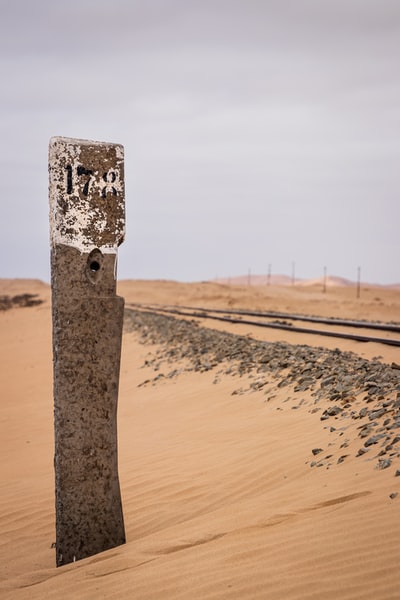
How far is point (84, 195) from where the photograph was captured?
4.99 metres

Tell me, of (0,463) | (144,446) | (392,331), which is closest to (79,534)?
(144,446)

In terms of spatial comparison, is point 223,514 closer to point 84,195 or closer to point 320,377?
point 84,195

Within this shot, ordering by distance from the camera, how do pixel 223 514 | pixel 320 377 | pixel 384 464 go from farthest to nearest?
pixel 320 377 → pixel 384 464 → pixel 223 514

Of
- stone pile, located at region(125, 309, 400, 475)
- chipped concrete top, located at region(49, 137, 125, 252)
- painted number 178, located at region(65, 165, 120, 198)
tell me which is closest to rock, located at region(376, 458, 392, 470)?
stone pile, located at region(125, 309, 400, 475)

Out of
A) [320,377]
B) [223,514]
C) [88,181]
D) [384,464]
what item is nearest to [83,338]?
[88,181]

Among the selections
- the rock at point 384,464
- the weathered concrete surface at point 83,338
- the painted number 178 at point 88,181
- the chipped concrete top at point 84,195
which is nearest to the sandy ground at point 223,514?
the rock at point 384,464

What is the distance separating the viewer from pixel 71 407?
4953 millimetres

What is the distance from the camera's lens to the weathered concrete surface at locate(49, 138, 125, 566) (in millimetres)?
4945

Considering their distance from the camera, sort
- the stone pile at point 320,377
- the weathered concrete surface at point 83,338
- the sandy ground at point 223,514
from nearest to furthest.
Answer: the sandy ground at point 223,514
the weathered concrete surface at point 83,338
the stone pile at point 320,377

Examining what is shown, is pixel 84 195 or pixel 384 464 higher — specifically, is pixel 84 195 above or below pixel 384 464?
above

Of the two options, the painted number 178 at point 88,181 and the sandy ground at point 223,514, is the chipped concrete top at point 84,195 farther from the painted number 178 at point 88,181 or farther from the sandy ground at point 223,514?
the sandy ground at point 223,514

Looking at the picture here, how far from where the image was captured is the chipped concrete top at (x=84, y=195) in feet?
16.2

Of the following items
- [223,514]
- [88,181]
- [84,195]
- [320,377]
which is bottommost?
[223,514]

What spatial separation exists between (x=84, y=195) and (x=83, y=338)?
3.49 feet
